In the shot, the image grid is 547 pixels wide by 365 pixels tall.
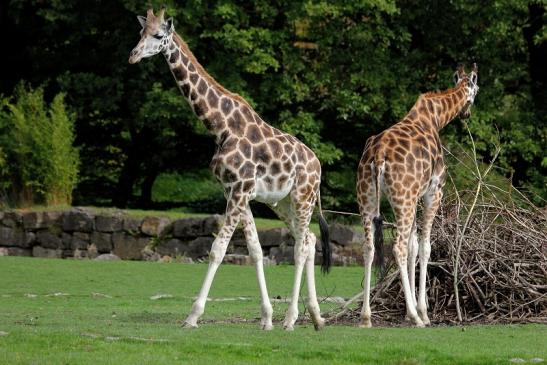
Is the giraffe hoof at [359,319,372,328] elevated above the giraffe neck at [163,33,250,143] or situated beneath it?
situated beneath

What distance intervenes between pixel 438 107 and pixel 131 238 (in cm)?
1337

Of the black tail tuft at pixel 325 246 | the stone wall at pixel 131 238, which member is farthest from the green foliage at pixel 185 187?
the black tail tuft at pixel 325 246

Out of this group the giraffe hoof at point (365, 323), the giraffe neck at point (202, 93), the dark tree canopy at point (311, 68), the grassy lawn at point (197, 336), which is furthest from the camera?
the dark tree canopy at point (311, 68)

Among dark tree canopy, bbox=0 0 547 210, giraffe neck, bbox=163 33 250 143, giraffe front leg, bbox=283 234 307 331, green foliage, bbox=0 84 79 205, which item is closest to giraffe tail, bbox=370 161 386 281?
giraffe front leg, bbox=283 234 307 331

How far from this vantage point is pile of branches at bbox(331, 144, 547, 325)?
51.6 feet

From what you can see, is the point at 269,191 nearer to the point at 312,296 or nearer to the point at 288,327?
the point at 312,296

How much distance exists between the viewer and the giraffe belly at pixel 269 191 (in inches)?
571

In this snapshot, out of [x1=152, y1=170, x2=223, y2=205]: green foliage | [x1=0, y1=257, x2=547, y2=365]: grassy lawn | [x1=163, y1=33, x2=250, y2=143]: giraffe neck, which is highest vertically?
[x1=152, y1=170, x2=223, y2=205]: green foliage

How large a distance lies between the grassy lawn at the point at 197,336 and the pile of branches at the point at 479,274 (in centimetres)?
91

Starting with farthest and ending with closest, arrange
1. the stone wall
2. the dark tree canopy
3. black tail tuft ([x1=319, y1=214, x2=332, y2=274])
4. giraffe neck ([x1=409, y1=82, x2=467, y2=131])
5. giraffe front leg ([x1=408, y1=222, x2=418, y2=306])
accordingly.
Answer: the dark tree canopy < the stone wall < giraffe neck ([x1=409, y1=82, x2=467, y2=131]) < giraffe front leg ([x1=408, y1=222, x2=418, y2=306]) < black tail tuft ([x1=319, y1=214, x2=332, y2=274])

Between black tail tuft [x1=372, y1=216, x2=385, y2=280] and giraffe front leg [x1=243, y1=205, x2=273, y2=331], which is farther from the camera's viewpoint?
black tail tuft [x1=372, y1=216, x2=385, y2=280]

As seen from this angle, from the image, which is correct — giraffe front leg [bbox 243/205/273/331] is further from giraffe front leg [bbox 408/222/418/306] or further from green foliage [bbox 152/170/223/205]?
green foliage [bbox 152/170/223/205]

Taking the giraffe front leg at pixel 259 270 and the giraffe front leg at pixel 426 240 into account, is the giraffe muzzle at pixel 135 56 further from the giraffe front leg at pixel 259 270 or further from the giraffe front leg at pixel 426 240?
the giraffe front leg at pixel 426 240

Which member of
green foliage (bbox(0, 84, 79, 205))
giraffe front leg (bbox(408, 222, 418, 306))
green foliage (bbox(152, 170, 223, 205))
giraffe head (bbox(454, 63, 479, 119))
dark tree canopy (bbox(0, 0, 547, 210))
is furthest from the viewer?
green foliage (bbox(152, 170, 223, 205))
